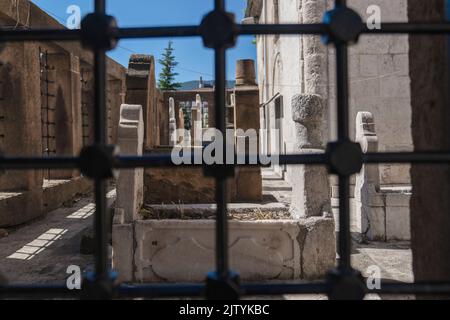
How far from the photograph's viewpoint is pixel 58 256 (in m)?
4.56

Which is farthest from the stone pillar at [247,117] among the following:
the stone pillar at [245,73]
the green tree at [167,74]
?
the green tree at [167,74]

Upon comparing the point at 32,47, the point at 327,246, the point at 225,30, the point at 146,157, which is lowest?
the point at 327,246

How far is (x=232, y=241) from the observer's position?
11.8 feet

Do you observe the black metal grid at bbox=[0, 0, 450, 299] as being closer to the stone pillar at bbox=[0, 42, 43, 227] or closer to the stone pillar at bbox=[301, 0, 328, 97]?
the stone pillar at bbox=[301, 0, 328, 97]

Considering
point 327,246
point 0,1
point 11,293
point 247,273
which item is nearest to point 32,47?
point 0,1

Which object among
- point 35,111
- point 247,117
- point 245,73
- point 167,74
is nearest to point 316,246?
point 247,117

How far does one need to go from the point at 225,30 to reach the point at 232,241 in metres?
3.04

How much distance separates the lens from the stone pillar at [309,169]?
368 cm

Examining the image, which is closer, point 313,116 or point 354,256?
point 313,116

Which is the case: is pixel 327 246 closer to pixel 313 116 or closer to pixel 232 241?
pixel 232 241

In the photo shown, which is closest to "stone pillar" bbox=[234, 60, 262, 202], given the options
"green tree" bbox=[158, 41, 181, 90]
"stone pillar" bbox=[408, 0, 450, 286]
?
"stone pillar" bbox=[408, 0, 450, 286]

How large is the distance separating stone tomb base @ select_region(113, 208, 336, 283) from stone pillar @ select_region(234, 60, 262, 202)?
1.69 meters

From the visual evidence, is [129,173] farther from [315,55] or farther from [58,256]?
[315,55]

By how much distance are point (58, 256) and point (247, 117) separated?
3454 mm
